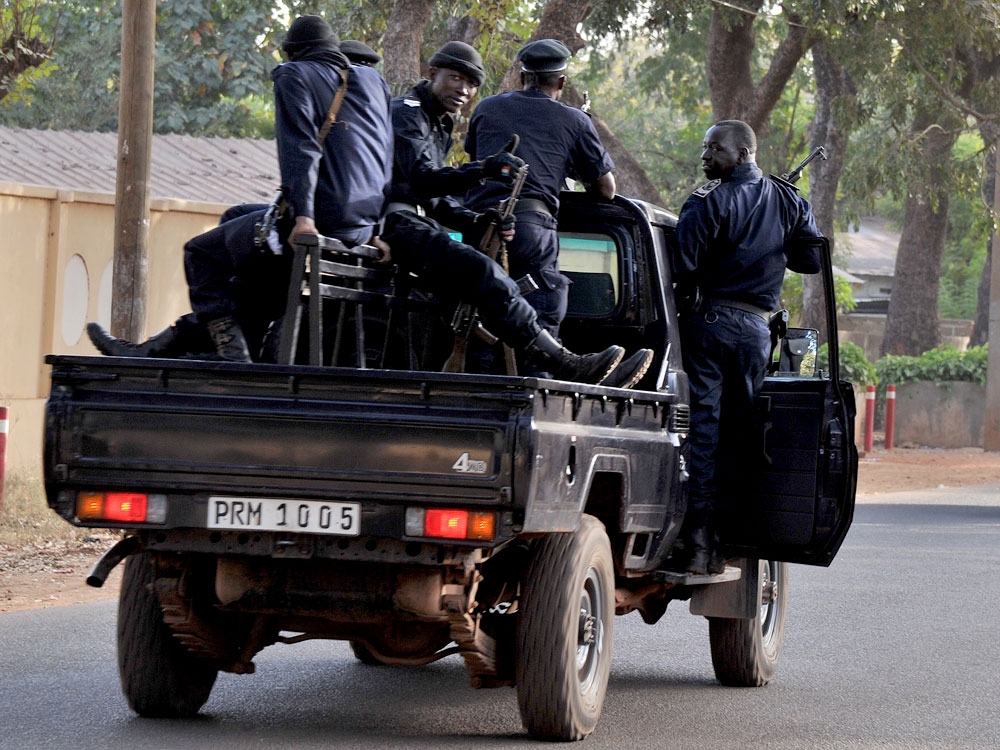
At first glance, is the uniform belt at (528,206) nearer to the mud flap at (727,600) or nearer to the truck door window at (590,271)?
the truck door window at (590,271)

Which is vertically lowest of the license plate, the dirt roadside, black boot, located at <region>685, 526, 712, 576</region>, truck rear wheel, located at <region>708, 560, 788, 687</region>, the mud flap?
the dirt roadside

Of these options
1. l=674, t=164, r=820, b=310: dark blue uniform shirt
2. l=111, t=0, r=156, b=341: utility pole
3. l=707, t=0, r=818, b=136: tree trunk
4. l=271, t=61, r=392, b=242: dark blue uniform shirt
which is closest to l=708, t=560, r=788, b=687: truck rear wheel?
l=674, t=164, r=820, b=310: dark blue uniform shirt

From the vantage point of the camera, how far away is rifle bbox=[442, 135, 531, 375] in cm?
605

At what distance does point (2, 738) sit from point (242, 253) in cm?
188

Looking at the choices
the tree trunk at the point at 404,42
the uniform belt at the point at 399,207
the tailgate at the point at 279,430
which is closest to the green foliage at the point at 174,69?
the tree trunk at the point at 404,42

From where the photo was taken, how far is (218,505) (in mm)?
5125

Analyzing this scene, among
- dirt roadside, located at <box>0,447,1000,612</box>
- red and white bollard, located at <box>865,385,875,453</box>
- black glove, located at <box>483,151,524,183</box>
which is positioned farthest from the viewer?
red and white bollard, located at <box>865,385,875,453</box>

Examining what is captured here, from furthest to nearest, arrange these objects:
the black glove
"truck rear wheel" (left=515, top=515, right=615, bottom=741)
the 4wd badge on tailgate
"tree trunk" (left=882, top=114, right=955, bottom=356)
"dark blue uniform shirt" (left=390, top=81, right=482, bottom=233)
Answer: "tree trunk" (left=882, top=114, right=955, bottom=356) → "dark blue uniform shirt" (left=390, top=81, right=482, bottom=233) → the black glove → "truck rear wheel" (left=515, top=515, right=615, bottom=741) → the 4wd badge on tailgate

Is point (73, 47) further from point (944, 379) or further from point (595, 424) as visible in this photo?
point (595, 424)

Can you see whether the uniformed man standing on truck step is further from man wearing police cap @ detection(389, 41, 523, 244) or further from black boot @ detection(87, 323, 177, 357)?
black boot @ detection(87, 323, 177, 357)

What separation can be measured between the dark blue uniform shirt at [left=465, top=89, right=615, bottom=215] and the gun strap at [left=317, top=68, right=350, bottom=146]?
0.89m

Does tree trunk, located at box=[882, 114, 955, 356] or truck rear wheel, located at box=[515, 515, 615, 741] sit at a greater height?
tree trunk, located at box=[882, 114, 955, 356]

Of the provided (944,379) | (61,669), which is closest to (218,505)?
(61,669)

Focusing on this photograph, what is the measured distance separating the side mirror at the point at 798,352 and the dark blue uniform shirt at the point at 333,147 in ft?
7.17
